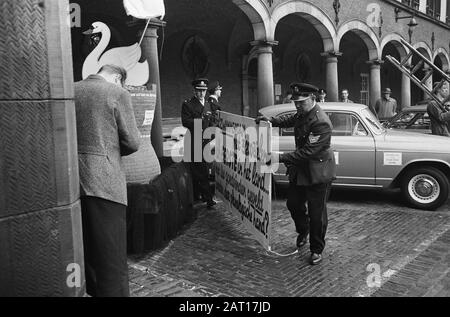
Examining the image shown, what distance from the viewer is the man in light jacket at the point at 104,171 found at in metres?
2.91

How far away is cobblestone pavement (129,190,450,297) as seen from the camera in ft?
12.0

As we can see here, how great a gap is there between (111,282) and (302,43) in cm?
1721

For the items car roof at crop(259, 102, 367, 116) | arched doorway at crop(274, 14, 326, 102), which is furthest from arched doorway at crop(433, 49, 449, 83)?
car roof at crop(259, 102, 367, 116)

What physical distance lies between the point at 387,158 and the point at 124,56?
4.08 metres

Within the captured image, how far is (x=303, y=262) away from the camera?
14.1 feet

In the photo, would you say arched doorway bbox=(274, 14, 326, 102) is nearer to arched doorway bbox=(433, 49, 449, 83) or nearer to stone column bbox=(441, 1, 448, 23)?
arched doorway bbox=(433, 49, 449, 83)

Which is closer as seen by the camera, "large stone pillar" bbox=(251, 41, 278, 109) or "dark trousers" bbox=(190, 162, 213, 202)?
"dark trousers" bbox=(190, 162, 213, 202)

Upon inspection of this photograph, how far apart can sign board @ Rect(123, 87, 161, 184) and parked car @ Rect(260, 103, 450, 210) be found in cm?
279

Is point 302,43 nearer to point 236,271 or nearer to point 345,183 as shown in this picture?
point 345,183

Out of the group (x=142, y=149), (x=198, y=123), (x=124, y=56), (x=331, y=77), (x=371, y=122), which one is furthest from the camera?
(x=331, y=77)

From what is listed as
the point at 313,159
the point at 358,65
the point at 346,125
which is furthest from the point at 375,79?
the point at 313,159

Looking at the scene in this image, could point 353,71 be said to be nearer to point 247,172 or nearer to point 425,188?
point 425,188

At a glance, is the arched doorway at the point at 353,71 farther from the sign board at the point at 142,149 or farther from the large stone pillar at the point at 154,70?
the sign board at the point at 142,149

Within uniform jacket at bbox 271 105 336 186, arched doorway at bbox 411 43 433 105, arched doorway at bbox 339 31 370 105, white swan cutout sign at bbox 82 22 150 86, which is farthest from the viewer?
arched doorway at bbox 339 31 370 105
